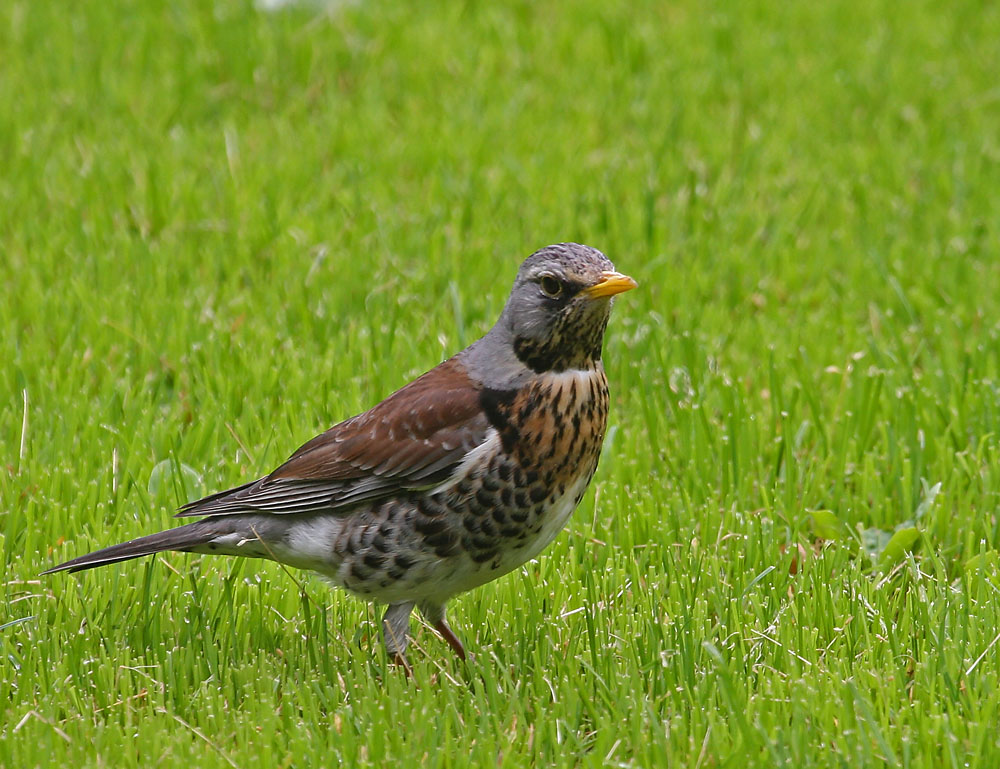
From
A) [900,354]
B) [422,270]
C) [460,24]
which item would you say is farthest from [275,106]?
[900,354]

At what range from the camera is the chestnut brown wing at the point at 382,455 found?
4.46 m

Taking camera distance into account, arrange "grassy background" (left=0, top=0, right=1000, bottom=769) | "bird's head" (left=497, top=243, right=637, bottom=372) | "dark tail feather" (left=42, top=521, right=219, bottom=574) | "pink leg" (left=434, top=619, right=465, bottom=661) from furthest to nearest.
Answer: "pink leg" (left=434, top=619, right=465, bottom=661), "dark tail feather" (left=42, top=521, right=219, bottom=574), "bird's head" (left=497, top=243, right=637, bottom=372), "grassy background" (left=0, top=0, right=1000, bottom=769)

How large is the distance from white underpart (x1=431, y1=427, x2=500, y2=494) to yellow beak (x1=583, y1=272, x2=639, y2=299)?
520 mm

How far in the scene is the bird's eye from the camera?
14.3ft

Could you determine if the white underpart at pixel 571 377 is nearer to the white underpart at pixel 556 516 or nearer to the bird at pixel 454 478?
the bird at pixel 454 478

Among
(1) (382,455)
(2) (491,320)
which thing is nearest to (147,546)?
(1) (382,455)

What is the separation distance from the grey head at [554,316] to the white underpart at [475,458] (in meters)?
0.20

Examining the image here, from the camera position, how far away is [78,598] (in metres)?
4.66

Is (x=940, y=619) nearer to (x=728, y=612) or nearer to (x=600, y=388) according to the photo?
(x=728, y=612)

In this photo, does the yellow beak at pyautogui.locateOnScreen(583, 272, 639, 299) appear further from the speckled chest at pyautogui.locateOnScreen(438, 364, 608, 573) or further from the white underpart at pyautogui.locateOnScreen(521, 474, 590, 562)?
the white underpart at pyautogui.locateOnScreen(521, 474, 590, 562)

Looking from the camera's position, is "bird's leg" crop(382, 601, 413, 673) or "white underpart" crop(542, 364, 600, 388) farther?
"bird's leg" crop(382, 601, 413, 673)

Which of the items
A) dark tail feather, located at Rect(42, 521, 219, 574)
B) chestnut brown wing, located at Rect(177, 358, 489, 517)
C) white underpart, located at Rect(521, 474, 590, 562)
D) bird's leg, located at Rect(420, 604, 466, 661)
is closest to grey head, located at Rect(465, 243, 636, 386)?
chestnut brown wing, located at Rect(177, 358, 489, 517)

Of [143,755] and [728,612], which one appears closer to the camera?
[143,755]

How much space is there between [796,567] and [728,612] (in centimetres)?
66
